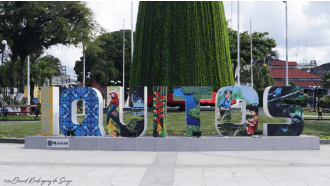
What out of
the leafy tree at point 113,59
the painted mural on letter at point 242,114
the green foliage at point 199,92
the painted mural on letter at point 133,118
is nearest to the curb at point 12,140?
the painted mural on letter at point 133,118

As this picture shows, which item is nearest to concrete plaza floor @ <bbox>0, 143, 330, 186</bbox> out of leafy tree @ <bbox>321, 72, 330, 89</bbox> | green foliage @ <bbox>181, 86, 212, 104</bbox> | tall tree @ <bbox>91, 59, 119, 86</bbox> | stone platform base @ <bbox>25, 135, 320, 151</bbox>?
stone platform base @ <bbox>25, 135, 320, 151</bbox>

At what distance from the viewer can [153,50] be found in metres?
22.2

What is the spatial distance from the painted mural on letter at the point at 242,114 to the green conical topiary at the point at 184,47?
8.69m

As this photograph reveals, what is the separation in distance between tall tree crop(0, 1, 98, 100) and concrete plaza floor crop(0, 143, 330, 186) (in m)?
21.8

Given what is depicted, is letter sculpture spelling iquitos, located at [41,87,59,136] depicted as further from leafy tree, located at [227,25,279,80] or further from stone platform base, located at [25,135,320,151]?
leafy tree, located at [227,25,279,80]

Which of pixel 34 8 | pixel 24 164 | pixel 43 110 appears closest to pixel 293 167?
pixel 24 164

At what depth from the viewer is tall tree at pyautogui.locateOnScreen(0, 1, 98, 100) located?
30.9 metres

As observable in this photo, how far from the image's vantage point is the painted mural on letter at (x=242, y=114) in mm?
12648

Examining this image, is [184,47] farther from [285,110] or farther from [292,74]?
[292,74]

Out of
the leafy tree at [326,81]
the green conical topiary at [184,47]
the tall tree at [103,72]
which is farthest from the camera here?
the tall tree at [103,72]

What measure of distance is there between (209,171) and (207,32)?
14954mm

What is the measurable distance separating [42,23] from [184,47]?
17727 mm

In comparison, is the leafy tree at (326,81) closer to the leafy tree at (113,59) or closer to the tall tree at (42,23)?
the leafy tree at (113,59)

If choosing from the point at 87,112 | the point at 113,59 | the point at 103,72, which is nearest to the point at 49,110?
the point at 87,112
